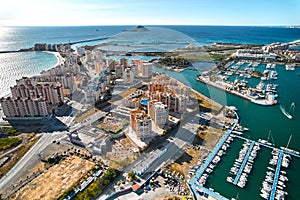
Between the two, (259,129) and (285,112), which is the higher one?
(285,112)

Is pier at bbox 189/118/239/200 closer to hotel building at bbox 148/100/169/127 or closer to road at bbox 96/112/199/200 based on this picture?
road at bbox 96/112/199/200

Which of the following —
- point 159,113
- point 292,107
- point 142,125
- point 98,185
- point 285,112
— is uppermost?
point 159,113

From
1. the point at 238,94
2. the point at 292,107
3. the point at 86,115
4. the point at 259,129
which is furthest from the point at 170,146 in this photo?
the point at 292,107

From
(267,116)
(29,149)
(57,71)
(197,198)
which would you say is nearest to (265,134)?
(267,116)

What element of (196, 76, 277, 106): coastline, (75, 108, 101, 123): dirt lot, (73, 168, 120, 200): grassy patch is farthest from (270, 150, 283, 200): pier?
(75, 108, 101, 123): dirt lot

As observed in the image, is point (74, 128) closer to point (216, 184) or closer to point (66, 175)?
point (66, 175)

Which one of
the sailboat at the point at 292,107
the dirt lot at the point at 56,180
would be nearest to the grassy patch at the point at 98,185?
the dirt lot at the point at 56,180

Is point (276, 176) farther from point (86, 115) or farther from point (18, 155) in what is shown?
point (18, 155)
